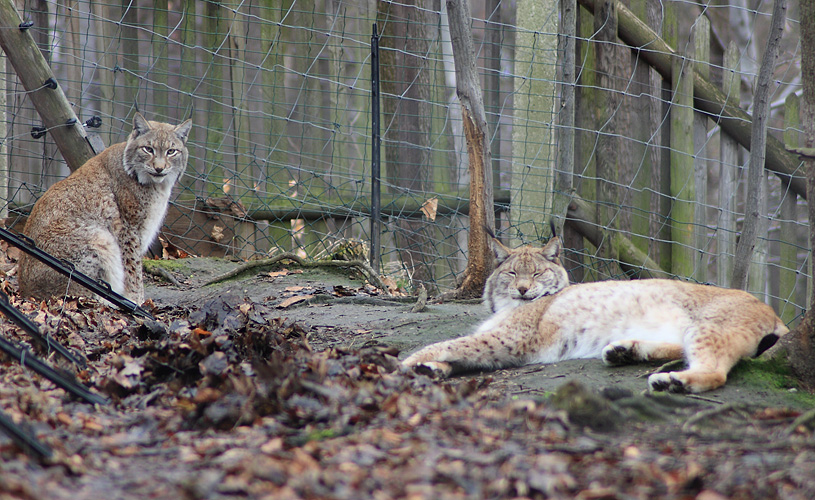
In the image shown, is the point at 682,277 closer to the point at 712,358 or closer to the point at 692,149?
the point at 692,149

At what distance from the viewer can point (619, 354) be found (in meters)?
3.35

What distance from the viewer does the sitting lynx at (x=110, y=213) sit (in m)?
5.07

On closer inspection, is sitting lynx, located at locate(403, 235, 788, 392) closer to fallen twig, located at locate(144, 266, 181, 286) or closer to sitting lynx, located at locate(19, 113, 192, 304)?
sitting lynx, located at locate(19, 113, 192, 304)

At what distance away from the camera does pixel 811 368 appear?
2.99 m

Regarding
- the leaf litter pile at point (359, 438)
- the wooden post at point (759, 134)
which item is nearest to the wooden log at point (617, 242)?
the wooden post at point (759, 134)

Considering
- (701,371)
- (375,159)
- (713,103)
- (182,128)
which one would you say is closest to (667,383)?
(701,371)

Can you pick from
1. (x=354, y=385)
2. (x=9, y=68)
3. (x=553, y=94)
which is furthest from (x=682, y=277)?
(x=9, y=68)

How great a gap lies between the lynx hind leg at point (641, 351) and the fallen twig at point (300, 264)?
2.57m

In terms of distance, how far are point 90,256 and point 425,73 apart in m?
3.29

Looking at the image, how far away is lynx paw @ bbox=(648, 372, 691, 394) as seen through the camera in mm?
2877

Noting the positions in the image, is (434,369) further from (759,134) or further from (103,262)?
(103,262)

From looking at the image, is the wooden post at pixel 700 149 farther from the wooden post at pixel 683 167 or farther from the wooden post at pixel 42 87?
the wooden post at pixel 42 87

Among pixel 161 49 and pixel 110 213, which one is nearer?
pixel 110 213

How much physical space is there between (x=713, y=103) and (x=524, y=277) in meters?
2.41
